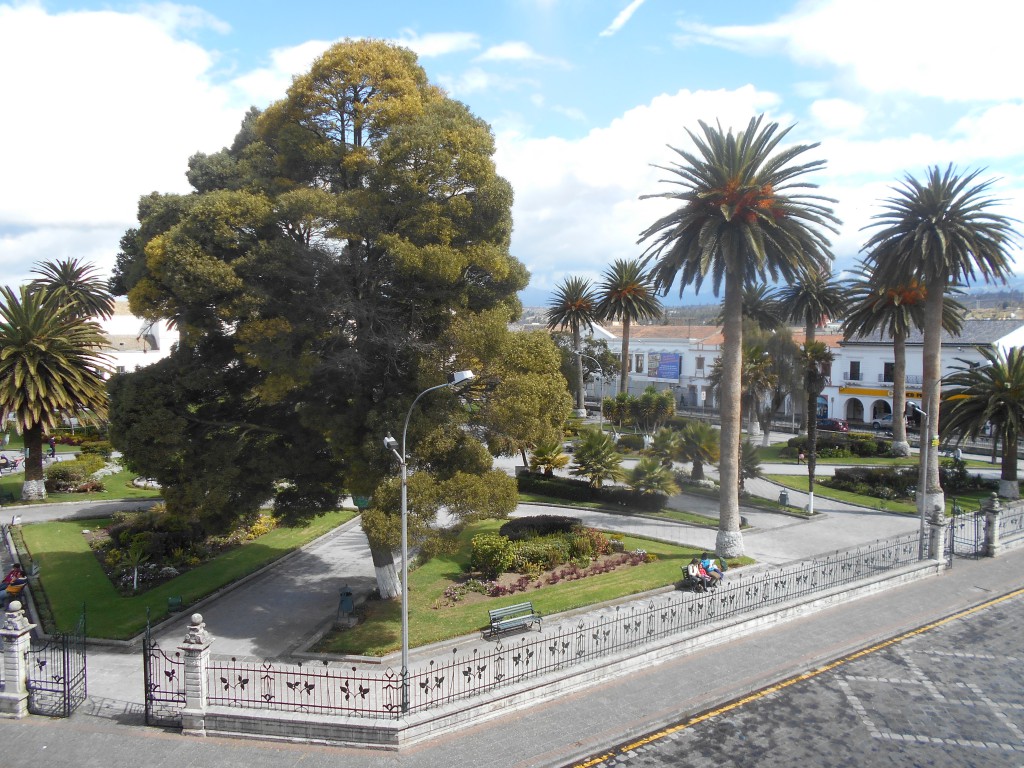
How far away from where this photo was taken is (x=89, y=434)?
48500 millimetres

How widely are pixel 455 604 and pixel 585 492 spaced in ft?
49.2

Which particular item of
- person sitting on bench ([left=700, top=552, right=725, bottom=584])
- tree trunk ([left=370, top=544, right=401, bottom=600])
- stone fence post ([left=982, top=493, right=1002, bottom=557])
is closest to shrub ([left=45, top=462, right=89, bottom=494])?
tree trunk ([left=370, top=544, right=401, bottom=600])

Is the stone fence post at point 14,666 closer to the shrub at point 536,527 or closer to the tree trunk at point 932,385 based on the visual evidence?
the shrub at point 536,527

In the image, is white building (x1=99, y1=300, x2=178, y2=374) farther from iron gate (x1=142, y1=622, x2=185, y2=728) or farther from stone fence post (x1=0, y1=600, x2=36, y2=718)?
iron gate (x1=142, y1=622, x2=185, y2=728)

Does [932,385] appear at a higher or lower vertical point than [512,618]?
higher

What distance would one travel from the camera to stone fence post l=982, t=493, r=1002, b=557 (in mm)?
26906

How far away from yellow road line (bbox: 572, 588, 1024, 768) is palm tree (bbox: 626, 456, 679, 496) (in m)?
13.0

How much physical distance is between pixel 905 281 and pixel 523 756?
1186 inches

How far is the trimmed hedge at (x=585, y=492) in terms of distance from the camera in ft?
111

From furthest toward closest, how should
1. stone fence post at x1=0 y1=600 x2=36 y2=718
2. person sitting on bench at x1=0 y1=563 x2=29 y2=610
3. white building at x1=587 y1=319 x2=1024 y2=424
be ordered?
white building at x1=587 y1=319 x2=1024 y2=424
person sitting on bench at x1=0 y1=563 x2=29 y2=610
stone fence post at x1=0 y1=600 x2=36 y2=718

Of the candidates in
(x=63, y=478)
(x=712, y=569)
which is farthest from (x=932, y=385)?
(x=63, y=478)

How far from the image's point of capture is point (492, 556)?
23.8m

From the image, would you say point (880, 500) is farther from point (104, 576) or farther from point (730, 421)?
point (104, 576)

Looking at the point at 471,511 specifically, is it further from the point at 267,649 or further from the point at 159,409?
the point at 159,409
